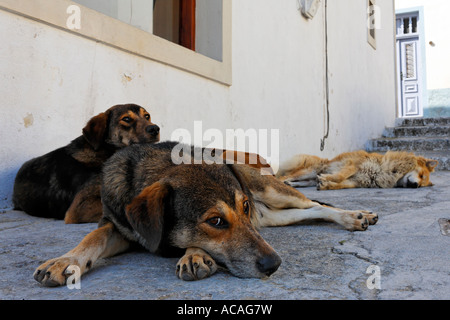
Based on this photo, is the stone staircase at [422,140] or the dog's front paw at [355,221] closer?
the dog's front paw at [355,221]

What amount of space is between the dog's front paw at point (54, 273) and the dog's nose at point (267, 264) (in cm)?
82

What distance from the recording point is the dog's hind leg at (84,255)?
5.54 feet

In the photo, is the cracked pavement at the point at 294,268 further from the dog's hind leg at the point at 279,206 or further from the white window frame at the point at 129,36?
the white window frame at the point at 129,36

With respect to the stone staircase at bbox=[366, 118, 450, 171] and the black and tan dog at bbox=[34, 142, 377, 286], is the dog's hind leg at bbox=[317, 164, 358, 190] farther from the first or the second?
the black and tan dog at bbox=[34, 142, 377, 286]

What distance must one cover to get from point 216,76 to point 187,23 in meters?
1.07

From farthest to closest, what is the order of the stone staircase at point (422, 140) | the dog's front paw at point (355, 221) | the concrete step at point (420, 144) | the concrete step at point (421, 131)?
the concrete step at point (421, 131), the concrete step at point (420, 144), the stone staircase at point (422, 140), the dog's front paw at point (355, 221)

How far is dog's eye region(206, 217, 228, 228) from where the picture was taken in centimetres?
186

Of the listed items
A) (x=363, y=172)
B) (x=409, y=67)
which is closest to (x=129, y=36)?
(x=363, y=172)

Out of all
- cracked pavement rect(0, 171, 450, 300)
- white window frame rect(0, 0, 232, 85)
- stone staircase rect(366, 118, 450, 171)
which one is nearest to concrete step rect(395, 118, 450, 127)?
stone staircase rect(366, 118, 450, 171)

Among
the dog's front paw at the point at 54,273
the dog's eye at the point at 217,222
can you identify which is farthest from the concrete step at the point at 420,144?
the dog's front paw at the point at 54,273

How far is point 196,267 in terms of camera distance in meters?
1.76
